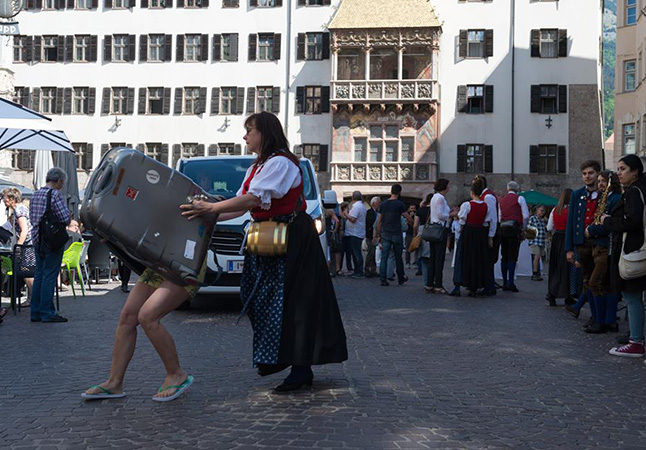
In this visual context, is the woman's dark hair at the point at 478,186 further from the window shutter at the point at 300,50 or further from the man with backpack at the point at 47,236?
the window shutter at the point at 300,50

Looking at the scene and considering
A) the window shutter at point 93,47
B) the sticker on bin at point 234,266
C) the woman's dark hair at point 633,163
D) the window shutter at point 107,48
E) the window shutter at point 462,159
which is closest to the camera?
the woman's dark hair at point 633,163

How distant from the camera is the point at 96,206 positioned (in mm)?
5453

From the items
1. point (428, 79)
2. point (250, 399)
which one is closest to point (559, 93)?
point (428, 79)

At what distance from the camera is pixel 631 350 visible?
8.52 metres

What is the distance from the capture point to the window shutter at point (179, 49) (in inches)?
1864

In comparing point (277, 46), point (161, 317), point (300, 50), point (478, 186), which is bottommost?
point (161, 317)

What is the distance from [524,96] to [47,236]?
3733cm

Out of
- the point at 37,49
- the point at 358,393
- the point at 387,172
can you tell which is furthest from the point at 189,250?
the point at 37,49

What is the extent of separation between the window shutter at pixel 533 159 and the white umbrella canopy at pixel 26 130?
32.0 metres

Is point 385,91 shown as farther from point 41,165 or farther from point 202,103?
point 41,165

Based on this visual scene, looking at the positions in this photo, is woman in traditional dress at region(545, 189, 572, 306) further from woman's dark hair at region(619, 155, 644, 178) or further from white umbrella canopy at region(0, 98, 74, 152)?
white umbrella canopy at region(0, 98, 74, 152)

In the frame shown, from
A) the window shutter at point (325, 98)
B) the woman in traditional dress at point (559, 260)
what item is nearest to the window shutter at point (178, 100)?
the window shutter at point (325, 98)

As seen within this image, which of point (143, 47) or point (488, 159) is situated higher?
point (143, 47)

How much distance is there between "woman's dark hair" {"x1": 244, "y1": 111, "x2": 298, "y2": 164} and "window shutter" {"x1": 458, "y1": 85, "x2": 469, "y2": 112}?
4038cm
